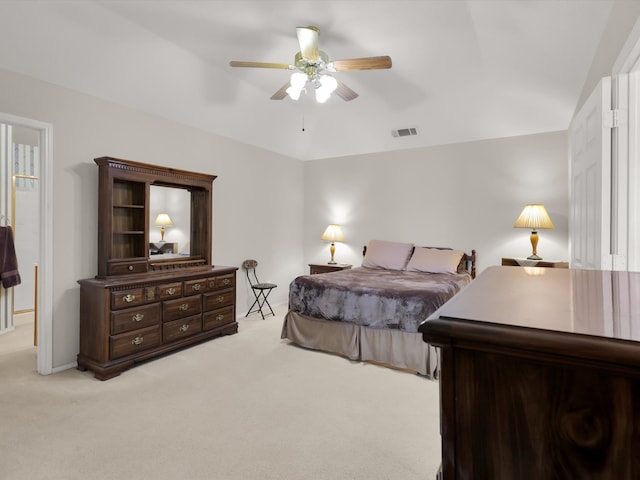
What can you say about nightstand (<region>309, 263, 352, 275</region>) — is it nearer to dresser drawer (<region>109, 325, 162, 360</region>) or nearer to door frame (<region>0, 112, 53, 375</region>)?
dresser drawer (<region>109, 325, 162, 360</region>)

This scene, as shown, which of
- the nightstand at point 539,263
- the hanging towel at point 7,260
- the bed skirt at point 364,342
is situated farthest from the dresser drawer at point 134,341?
the nightstand at point 539,263

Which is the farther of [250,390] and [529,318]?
[250,390]

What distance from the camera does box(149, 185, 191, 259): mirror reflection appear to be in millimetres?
3877

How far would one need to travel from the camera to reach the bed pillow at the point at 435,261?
456cm

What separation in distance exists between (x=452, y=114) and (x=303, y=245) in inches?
127

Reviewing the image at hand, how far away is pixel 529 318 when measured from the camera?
0.59 meters

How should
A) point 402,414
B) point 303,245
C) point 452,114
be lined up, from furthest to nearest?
point 303,245 → point 452,114 → point 402,414

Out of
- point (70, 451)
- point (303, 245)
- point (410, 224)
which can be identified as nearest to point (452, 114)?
point (410, 224)

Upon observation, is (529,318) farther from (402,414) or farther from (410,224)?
(410,224)

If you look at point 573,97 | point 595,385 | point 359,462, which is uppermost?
point 573,97

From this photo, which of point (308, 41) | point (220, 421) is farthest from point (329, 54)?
point (220, 421)

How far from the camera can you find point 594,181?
2.28 metres

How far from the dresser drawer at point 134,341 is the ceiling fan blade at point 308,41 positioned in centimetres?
280

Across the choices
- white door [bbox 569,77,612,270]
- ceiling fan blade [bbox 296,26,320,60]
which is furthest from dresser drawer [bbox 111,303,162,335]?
white door [bbox 569,77,612,270]
